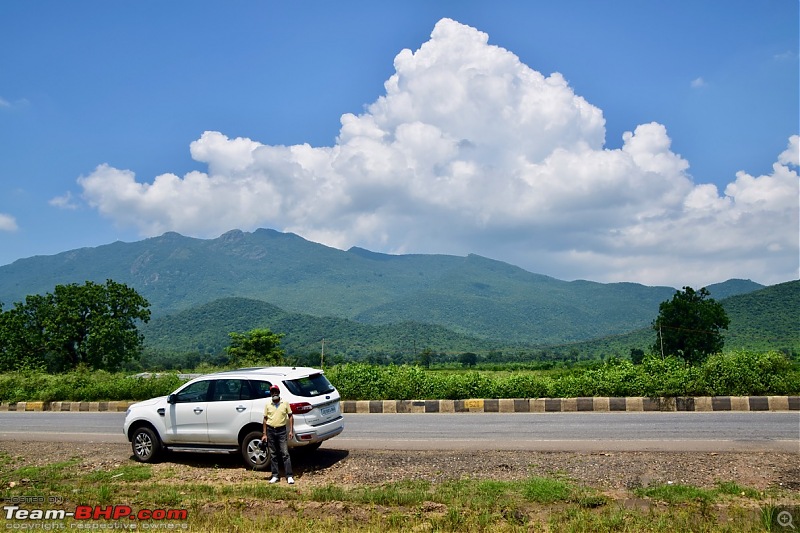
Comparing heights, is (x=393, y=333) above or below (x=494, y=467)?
above

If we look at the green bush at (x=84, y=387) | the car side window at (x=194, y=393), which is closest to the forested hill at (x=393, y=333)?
the green bush at (x=84, y=387)

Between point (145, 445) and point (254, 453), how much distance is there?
270 centimetres

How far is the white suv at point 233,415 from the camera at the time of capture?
1135 centimetres

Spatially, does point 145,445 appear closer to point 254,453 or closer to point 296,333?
point 254,453

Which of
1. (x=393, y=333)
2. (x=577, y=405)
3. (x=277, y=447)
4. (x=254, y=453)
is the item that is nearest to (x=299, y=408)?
(x=277, y=447)

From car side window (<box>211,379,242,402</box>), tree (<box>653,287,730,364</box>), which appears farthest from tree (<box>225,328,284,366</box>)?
car side window (<box>211,379,242,402</box>)

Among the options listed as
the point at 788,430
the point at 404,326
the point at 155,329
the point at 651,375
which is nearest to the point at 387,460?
the point at 788,430

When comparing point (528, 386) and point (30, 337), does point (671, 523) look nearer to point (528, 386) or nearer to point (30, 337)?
point (528, 386)

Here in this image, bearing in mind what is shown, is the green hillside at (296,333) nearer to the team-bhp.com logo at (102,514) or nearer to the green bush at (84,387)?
the green bush at (84,387)

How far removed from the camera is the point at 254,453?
37.4 feet

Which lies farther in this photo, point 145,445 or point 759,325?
point 759,325

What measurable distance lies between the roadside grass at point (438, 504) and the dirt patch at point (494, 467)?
1.33ft

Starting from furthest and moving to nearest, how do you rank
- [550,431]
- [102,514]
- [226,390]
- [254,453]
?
[550,431], [226,390], [254,453], [102,514]

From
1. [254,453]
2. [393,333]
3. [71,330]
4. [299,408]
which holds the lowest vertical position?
[254,453]
